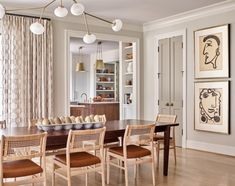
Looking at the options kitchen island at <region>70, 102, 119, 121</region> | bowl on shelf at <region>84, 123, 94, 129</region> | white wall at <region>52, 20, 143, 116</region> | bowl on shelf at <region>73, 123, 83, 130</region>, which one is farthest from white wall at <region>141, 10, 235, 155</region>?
bowl on shelf at <region>73, 123, 83, 130</region>

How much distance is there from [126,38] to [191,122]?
2.46 m

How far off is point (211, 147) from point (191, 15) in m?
2.71

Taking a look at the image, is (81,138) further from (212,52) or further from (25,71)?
(212,52)

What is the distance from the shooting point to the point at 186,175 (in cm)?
447

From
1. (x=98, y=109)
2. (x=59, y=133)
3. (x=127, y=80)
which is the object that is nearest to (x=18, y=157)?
(x=59, y=133)

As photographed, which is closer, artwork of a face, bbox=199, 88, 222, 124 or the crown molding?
the crown molding

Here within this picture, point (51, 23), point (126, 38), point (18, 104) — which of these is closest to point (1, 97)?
point (18, 104)

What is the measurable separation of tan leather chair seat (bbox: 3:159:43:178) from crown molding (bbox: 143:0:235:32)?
4.45m

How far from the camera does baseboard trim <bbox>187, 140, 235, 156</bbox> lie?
5.84 metres

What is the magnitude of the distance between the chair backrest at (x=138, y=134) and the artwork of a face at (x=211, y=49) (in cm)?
273

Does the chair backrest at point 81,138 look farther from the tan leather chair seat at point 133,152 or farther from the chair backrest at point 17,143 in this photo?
the tan leather chair seat at point 133,152

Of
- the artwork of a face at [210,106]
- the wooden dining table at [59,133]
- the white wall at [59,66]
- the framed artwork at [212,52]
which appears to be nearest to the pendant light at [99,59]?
the white wall at [59,66]

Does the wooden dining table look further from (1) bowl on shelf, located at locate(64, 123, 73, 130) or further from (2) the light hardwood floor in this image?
(2) the light hardwood floor

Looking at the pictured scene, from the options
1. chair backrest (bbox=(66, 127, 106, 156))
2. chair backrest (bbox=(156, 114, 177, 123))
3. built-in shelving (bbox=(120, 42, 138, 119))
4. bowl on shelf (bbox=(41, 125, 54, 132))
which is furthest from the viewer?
built-in shelving (bbox=(120, 42, 138, 119))
